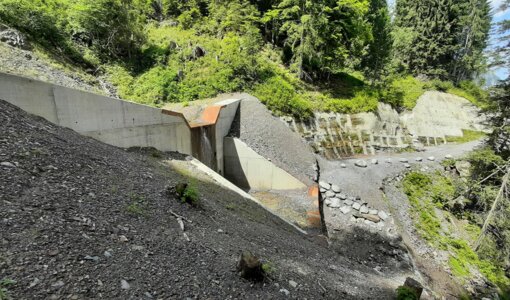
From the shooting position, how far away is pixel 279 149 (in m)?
14.6

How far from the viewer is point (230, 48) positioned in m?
19.5

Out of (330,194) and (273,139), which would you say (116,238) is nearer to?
(330,194)

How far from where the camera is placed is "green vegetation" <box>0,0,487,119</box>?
15773mm

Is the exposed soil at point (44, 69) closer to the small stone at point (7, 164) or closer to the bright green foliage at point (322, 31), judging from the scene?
the small stone at point (7, 164)

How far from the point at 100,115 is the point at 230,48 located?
43.5 feet

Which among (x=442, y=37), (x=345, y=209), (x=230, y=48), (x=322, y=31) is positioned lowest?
(x=345, y=209)

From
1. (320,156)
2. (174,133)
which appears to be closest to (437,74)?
(320,156)

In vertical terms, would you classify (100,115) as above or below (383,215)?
above

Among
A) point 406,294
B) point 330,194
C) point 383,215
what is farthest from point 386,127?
point 406,294

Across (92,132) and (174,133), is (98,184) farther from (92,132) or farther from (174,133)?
(174,133)

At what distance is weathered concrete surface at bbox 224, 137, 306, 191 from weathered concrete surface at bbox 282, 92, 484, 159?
4.70 meters

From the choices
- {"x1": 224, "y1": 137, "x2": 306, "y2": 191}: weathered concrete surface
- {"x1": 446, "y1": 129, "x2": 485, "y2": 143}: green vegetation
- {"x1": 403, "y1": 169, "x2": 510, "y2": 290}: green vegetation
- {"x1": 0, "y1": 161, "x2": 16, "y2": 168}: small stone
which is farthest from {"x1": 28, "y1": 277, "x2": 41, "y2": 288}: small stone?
{"x1": 446, "y1": 129, "x2": 485, "y2": 143}: green vegetation

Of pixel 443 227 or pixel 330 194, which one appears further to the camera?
pixel 330 194

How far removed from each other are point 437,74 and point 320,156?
24224mm
